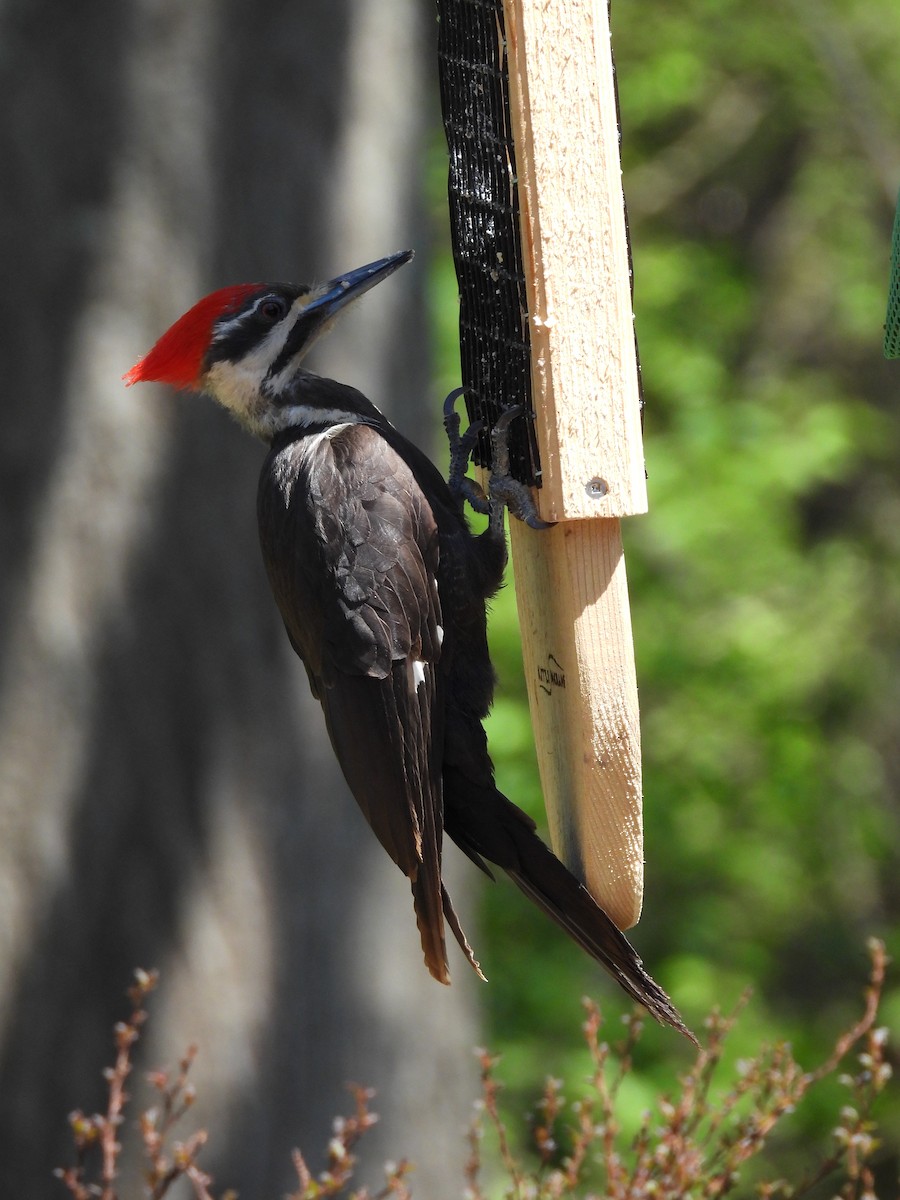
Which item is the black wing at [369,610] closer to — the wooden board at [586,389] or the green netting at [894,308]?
the wooden board at [586,389]

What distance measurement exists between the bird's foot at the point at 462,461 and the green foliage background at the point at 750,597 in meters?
2.87

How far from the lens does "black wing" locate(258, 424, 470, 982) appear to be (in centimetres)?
213

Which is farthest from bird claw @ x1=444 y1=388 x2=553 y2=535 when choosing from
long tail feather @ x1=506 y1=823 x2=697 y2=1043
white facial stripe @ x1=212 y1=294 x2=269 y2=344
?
long tail feather @ x1=506 y1=823 x2=697 y2=1043

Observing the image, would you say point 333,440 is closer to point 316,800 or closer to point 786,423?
point 316,800

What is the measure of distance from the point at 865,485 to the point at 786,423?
4.94 ft

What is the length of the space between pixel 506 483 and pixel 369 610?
30 centimetres

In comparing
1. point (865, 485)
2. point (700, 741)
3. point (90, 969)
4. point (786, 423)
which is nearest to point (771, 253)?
point (865, 485)

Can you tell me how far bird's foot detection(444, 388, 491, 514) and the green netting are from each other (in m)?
0.65

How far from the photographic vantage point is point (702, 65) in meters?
6.74

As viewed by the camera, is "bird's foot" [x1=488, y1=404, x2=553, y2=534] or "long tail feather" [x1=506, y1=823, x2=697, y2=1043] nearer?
"long tail feather" [x1=506, y1=823, x2=697, y2=1043]

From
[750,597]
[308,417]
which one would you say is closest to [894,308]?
[308,417]

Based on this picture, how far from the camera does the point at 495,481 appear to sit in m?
2.12

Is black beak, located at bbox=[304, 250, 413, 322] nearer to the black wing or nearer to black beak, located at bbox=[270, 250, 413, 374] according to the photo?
black beak, located at bbox=[270, 250, 413, 374]

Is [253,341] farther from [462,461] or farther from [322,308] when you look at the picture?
[462,461]
